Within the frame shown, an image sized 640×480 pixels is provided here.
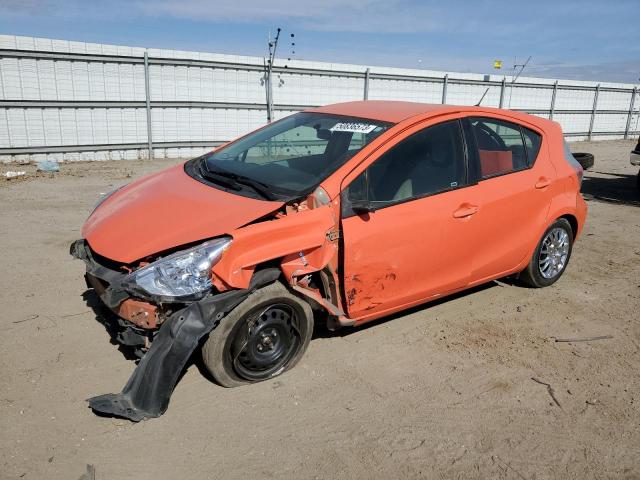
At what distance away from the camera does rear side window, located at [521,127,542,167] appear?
4676 millimetres

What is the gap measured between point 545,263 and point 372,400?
8.75 ft

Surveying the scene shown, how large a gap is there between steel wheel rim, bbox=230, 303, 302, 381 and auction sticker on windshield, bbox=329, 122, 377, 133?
144 cm

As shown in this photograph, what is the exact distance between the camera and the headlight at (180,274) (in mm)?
2965

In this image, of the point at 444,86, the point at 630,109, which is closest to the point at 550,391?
the point at 444,86

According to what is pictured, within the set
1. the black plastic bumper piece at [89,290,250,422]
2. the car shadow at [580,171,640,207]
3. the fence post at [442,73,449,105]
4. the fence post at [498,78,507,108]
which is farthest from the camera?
the fence post at [498,78,507,108]

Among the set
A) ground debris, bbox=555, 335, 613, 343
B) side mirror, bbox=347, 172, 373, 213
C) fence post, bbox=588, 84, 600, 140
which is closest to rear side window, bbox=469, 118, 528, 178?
side mirror, bbox=347, 172, 373, 213

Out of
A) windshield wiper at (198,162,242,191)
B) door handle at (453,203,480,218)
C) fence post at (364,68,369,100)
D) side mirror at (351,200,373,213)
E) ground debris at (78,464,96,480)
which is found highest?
fence post at (364,68,369,100)

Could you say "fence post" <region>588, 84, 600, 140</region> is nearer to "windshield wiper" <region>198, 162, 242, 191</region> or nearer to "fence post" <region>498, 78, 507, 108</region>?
"fence post" <region>498, 78, 507, 108</region>

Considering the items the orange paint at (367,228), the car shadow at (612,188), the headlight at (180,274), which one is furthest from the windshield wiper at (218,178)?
the car shadow at (612,188)

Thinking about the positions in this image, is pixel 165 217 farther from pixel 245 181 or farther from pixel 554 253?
pixel 554 253

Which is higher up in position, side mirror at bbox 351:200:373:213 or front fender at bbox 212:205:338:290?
side mirror at bbox 351:200:373:213

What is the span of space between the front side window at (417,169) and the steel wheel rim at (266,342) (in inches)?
36.2

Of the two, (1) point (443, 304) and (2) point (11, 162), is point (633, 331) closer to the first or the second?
(1) point (443, 304)

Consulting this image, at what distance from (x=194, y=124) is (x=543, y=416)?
11.6 meters
